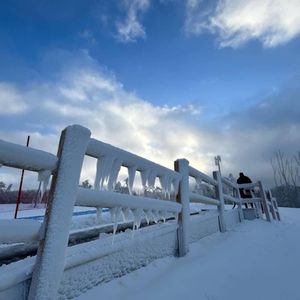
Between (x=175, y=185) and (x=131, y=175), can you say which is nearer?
(x=131, y=175)

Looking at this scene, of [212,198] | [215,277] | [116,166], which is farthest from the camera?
[212,198]

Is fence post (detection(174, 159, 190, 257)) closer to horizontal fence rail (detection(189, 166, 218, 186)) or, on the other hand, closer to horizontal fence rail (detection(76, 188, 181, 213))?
horizontal fence rail (detection(189, 166, 218, 186))

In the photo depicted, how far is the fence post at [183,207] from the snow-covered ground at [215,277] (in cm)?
12

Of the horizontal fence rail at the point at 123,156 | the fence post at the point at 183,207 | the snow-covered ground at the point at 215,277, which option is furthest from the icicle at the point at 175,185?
the snow-covered ground at the point at 215,277

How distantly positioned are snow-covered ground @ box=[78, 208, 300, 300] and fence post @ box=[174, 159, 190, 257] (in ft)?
0.41

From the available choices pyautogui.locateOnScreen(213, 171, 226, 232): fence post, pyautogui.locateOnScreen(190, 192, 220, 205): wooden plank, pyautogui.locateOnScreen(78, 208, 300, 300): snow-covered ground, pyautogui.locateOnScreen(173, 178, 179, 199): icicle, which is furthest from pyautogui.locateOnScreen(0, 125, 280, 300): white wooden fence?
pyautogui.locateOnScreen(213, 171, 226, 232): fence post

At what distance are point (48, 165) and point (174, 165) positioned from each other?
1.90 meters

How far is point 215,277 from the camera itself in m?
2.11

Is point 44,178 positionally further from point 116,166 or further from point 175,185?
point 175,185

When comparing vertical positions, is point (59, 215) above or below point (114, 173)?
below

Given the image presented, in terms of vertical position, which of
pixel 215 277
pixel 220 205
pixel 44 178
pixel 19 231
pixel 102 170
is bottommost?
pixel 215 277

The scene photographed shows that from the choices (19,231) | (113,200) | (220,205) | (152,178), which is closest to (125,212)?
(113,200)

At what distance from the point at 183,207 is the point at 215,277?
0.85 m

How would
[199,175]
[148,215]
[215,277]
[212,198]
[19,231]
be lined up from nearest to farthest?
[19,231] < [215,277] < [148,215] < [199,175] < [212,198]
